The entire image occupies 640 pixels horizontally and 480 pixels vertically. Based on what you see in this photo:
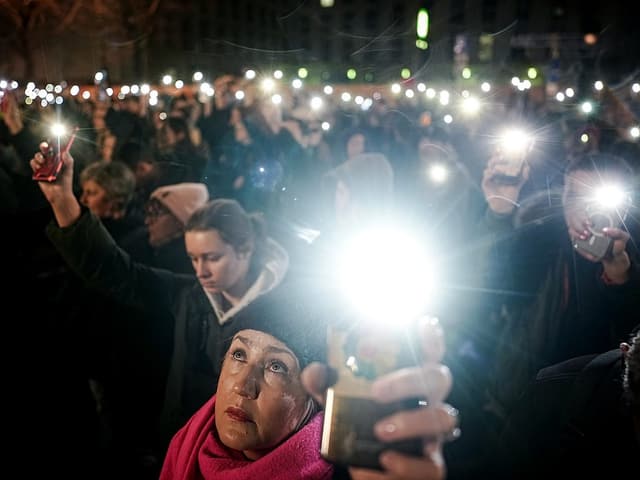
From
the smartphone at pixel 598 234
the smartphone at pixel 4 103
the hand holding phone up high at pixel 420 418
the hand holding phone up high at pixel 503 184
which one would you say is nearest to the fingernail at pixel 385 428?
the hand holding phone up high at pixel 420 418

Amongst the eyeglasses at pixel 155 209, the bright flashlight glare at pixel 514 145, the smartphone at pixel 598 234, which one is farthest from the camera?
the bright flashlight glare at pixel 514 145

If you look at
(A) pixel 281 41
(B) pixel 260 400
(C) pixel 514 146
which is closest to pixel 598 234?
(C) pixel 514 146

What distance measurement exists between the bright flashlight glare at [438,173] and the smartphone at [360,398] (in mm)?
3460

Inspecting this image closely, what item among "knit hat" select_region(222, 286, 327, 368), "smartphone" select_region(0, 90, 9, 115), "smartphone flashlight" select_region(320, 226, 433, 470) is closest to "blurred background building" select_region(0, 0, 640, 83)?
"smartphone" select_region(0, 90, 9, 115)

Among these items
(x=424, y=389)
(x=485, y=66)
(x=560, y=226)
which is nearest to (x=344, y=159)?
(x=560, y=226)

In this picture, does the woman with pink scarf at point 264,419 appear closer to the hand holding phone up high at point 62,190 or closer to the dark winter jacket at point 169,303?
the dark winter jacket at point 169,303

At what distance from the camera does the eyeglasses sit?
12.5 feet

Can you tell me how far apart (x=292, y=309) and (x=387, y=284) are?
728 millimetres

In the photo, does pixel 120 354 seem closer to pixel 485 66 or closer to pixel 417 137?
pixel 417 137

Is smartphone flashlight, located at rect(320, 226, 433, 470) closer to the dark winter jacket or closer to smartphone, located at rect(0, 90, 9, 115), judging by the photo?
the dark winter jacket

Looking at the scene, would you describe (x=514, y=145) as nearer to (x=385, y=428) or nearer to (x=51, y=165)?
(x=51, y=165)

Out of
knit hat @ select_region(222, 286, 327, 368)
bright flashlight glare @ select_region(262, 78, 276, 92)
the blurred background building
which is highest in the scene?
the blurred background building

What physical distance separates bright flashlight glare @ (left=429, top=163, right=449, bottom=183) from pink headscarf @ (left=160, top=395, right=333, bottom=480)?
2900mm

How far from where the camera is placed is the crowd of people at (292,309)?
1.99 m
